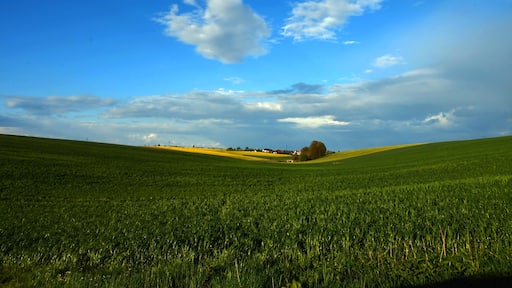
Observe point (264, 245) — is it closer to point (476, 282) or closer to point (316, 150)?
point (476, 282)

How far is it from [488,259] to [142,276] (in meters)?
6.19

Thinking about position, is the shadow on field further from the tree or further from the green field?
the tree

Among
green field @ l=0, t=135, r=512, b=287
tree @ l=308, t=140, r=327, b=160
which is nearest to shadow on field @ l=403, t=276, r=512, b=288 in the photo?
green field @ l=0, t=135, r=512, b=287

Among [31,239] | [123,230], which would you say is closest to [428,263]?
[123,230]

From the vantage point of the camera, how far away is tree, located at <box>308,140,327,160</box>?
118531 mm

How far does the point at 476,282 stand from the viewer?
19.0 ft

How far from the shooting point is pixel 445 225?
1130cm

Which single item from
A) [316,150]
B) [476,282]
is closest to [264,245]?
[476,282]

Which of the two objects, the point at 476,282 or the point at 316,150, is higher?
the point at 316,150

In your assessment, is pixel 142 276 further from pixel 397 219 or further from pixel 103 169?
pixel 103 169

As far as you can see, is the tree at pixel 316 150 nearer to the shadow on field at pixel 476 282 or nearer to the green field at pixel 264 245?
the green field at pixel 264 245

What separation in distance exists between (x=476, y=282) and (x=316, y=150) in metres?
114

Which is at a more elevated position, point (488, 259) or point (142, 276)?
point (488, 259)

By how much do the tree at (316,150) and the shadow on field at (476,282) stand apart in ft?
371
